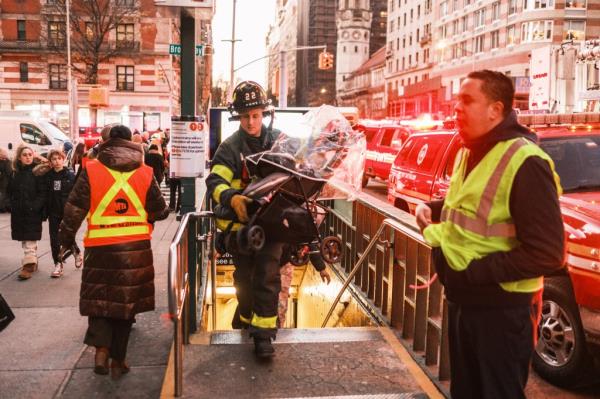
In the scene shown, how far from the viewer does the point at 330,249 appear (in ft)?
16.6

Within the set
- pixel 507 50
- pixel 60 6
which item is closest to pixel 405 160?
pixel 60 6

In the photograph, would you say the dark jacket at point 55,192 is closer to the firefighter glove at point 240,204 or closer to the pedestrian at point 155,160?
the firefighter glove at point 240,204

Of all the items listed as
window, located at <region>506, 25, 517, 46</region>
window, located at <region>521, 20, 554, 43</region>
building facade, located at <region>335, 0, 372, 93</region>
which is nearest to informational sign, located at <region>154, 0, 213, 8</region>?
window, located at <region>521, 20, 554, 43</region>

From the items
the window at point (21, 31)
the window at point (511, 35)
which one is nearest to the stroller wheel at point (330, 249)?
Answer: the window at point (21, 31)

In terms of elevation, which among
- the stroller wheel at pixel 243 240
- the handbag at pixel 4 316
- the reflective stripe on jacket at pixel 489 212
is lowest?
the handbag at pixel 4 316

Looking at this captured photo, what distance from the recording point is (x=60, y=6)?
54281 mm

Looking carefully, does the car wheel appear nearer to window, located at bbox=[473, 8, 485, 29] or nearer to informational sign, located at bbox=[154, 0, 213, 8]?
informational sign, located at bbox=[154, 0, 213, 8]

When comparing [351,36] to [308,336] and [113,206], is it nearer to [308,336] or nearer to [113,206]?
[308,336]

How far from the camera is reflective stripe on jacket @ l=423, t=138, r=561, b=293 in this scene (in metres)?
2.64

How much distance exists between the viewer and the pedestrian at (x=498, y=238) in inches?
101

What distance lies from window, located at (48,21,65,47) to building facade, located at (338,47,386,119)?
53.8m

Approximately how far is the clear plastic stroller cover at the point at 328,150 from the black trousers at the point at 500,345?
6.76 feet

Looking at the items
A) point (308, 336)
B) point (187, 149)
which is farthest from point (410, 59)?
point (308, 336)

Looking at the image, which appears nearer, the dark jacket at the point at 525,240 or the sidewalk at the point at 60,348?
the dark jacket at the point at 525,240
